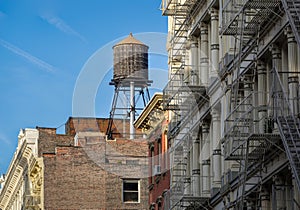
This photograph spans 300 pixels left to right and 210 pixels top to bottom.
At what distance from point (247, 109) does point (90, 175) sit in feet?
140

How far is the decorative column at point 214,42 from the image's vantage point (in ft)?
132

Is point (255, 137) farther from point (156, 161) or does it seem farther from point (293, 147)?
point (156, 161)

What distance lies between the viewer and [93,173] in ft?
249

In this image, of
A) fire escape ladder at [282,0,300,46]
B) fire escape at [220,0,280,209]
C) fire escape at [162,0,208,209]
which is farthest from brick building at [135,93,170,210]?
fire escape ladder at [282,0,300,46]

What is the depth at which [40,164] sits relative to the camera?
249 ft

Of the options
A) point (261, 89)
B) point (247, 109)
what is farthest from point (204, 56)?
point (261, 89)

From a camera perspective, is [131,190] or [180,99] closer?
[180,99]

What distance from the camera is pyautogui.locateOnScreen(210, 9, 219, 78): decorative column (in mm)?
40281

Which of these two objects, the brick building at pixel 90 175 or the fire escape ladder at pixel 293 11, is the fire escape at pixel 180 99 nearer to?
the fire escape ladder at pixel 293 11

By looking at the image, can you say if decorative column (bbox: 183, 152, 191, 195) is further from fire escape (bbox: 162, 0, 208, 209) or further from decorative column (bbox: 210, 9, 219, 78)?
decorative column (bbox: 210, 9, 219, 78)

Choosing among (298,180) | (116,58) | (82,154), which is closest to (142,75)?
(116,58)

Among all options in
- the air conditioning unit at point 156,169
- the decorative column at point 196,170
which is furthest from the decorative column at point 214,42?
the air conditioning unit at point 156,169

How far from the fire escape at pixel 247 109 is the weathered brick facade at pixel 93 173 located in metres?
38.5

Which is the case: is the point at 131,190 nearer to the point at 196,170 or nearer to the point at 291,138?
the point at 196,170
